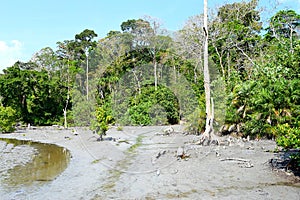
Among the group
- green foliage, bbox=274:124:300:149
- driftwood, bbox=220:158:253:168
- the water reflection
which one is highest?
green foliage, bbox=274:124:300:149

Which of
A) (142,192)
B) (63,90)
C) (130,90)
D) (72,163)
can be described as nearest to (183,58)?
(130,90)

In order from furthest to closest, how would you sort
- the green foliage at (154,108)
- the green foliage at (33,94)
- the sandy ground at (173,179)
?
the green foliage at (33,94) < the green foliage at (154,108) < the sandy ground at (173,179)

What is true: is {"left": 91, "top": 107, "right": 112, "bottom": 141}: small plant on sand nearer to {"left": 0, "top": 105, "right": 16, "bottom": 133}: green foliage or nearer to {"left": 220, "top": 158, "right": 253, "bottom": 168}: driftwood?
{"left": 220, "top": 158, "right": 253, "bottom": 168}: driftwood

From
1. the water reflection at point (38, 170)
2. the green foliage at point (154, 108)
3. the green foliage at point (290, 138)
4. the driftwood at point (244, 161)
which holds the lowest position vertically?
the water reflection at point (38, 170)

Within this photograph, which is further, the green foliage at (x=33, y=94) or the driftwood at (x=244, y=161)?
the green foliage at (x=33, y=94)

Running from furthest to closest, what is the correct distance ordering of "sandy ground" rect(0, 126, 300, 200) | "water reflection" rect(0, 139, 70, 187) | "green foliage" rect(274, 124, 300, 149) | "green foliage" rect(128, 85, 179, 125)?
1. "green foliage" rect(128, 85, 179, 125)
2. "water reflection" rect(0, 139, 70, 187)
3. "sandy ground" rect(0, 126, 300, 200)
4. "green foliage" rect(274, 124, 300, 149)

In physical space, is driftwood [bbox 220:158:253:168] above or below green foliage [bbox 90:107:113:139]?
below

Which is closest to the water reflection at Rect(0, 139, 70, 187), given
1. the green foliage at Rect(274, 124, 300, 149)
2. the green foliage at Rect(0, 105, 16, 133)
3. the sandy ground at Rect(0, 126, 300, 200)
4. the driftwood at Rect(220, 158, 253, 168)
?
the sandy ground at Rect(0, 126, 300, 200)

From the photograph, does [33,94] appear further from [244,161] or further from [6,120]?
[244,161]

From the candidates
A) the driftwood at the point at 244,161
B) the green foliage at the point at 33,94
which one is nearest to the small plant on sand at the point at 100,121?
the driftwood at the point at 244,161

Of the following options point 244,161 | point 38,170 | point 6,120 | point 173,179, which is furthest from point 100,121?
point 6,120

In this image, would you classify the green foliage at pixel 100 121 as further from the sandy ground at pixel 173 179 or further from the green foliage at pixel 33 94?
the green foliage at pixel 33 94

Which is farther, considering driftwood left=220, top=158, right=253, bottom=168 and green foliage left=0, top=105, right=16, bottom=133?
green foliage left=0, top=105, right=16, bottom=133

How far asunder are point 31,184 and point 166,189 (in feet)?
11.0
